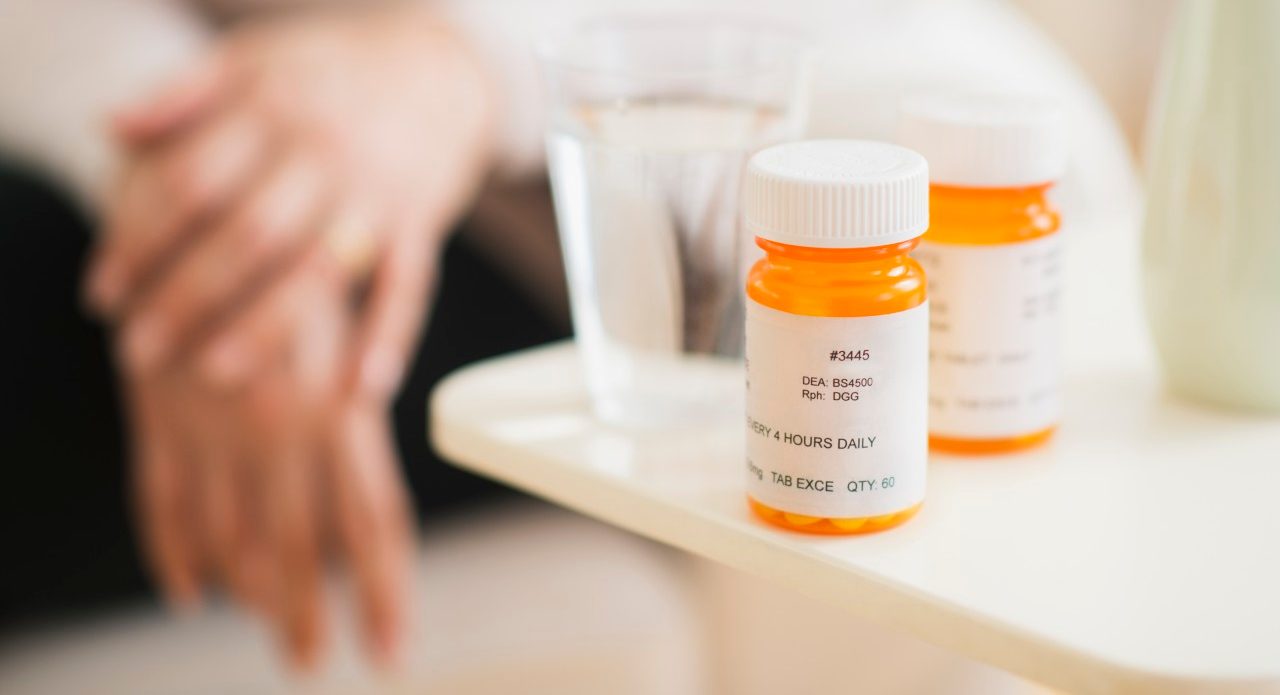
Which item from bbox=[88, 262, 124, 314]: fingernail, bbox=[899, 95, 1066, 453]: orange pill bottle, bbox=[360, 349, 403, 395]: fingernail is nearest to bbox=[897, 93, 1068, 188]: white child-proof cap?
bbox=[899, 95, 1066, 453]: orange pill bottle

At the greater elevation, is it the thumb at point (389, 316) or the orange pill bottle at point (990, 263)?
the orange pill bottle at point (990, 263)

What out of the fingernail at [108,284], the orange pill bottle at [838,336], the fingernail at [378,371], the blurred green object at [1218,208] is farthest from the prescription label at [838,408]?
the fingernail at [108,284]

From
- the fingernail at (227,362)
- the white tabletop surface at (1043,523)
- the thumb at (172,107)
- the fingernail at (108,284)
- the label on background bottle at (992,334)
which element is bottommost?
the fingernail at (227,362)

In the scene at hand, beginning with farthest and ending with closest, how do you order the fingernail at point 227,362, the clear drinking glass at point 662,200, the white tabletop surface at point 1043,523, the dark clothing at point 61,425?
1. the dark clothing at point 61,425
2. the fingernail at point 227,362
3. the clear drinking glass at point 662,200
4. the white tabletop surface at point 1043,523

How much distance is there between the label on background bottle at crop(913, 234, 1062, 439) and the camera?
0.41 m

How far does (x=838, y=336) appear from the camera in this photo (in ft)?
1.13

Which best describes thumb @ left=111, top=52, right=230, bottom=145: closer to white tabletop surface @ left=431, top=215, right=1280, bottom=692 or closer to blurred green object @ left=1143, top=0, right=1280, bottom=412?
white tabletop surface @ left=431, top=215, right=1280, bottom=692

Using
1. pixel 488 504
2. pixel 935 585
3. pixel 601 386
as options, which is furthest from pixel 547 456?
pixel 488 504

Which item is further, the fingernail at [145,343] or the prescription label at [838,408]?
the fingernail at [145,343]

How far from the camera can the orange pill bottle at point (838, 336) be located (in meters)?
0.34

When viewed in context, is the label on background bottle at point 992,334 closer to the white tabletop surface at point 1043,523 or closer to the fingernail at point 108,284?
the white tabletop surface at point 1043,523

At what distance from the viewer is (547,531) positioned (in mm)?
937

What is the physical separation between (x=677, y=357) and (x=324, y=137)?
32 centimetres

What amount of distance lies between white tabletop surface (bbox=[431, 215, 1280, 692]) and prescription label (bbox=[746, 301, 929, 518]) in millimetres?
16
